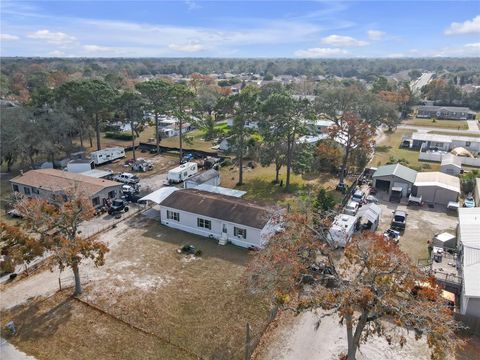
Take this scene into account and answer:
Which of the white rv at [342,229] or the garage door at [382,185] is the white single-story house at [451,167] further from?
the white rv at [342,229]

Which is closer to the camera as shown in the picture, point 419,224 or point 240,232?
point 240,232

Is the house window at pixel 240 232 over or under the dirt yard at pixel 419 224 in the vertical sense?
over

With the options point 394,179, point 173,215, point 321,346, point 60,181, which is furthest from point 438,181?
point 60,181

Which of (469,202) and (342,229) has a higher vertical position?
(342,229)

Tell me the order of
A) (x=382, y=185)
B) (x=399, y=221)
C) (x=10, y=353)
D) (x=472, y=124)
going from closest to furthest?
(x=10, y=353) → (x=399, y=221) → (x=382, y=185) → (x=472, y=124)

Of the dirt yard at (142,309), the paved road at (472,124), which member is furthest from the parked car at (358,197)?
the paved road at (472,124)

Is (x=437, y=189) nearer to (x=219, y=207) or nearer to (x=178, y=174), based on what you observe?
(x=219, y=207)
